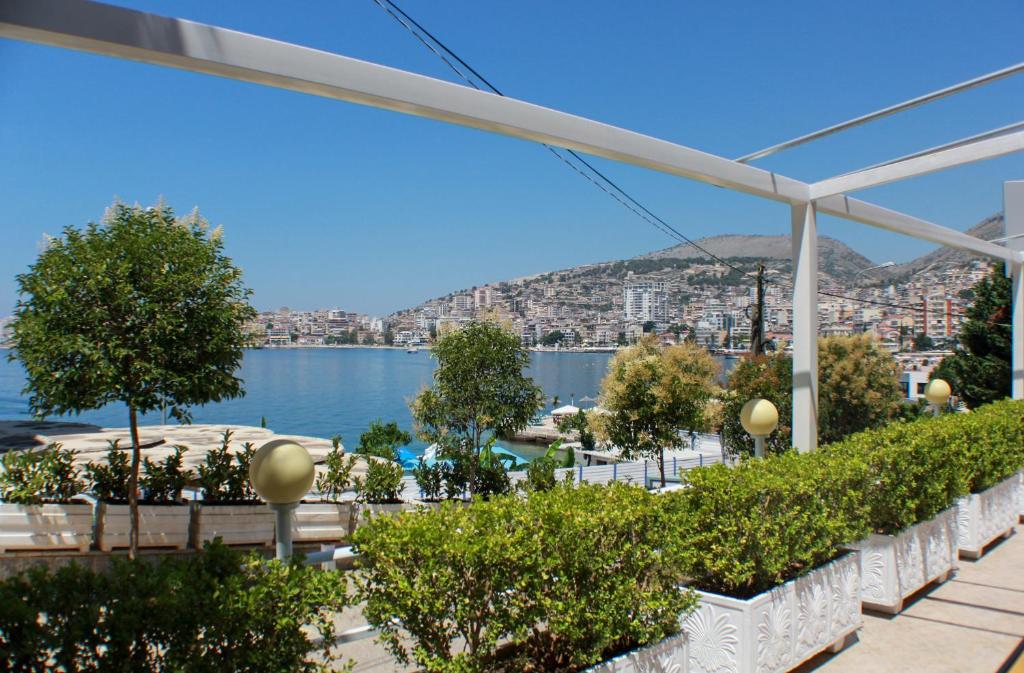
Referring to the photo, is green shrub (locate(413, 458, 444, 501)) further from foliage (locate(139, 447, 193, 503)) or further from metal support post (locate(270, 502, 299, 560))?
metal support post (locate(270, 502, 299, 560))

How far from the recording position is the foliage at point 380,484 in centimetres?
737

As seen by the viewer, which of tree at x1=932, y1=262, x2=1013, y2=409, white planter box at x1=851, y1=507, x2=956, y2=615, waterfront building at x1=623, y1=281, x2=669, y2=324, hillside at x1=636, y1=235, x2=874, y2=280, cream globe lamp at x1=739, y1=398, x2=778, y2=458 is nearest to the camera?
white planter box at x1=851, y1=507, x2=956, y2=615

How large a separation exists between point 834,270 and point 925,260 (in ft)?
24.7

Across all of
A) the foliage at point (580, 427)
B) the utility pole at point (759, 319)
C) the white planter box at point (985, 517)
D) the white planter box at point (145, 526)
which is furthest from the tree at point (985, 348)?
the white planter box at point (145, 526)

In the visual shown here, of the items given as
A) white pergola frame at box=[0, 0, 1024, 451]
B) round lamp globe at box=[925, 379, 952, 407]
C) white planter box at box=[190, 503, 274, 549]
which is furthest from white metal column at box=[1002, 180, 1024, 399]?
white planter box at box=[190, 503, 274, 549]

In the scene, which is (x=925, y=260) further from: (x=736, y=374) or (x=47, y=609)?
(x=47, y=609)

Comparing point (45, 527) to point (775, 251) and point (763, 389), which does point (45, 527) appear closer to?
point (763, 389)

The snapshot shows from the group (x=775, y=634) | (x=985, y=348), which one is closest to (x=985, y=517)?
(x=775, y=634)

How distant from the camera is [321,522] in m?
6.28

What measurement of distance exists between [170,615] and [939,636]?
392cm

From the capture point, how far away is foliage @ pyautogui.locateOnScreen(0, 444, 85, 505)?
562cm

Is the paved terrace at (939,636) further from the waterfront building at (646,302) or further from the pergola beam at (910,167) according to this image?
the waterfront building at (646,302)

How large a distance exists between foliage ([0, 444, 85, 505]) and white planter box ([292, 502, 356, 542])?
1.93m

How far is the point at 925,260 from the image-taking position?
54.0 m
